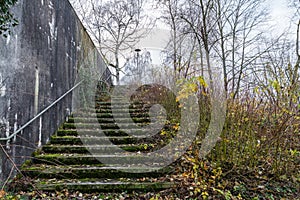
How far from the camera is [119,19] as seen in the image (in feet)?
32.6

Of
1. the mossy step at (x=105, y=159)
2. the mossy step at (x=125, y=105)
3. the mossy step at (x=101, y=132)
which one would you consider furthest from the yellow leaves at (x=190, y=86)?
the mossy step at (x=125, y=105)

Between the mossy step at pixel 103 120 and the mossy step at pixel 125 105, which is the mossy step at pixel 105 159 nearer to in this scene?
the mossy step at pixel 103 120

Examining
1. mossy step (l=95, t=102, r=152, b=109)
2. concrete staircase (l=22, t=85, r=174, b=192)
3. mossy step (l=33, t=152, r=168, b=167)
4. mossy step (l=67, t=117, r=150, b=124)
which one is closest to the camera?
concrete staircase (l=22, t=85, r=174, b=192)

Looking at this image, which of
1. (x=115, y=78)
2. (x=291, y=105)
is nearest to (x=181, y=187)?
(x=291, y=105)

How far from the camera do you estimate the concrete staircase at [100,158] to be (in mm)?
2553

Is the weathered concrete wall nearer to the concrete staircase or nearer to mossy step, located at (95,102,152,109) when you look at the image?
the concrete staircase

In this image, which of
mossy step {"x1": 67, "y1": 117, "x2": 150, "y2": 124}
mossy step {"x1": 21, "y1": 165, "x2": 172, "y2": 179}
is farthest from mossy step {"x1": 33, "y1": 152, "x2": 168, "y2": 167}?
mossy step {"x1": 67, "y1": 117, "x2": 150, "y2": 124}

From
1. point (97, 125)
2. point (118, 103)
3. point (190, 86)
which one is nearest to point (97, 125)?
point (97, 125)

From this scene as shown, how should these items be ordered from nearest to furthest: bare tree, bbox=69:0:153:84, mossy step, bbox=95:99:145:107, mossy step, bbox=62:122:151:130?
mossy step, bbox=62:122:151:130 < mossy step, bbox=95:99:145:107 < bare tree, bbox=69:0:153:84

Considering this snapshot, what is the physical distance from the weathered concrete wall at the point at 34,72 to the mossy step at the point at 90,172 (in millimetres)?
262

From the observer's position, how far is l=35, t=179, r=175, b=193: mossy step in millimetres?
2471

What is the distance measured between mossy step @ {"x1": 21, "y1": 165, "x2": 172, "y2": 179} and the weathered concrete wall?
0.86ft

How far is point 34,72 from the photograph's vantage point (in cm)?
298

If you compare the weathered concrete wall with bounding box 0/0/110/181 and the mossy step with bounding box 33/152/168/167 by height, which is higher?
the weathered concrete wall with bounding box 0/0/110/181
